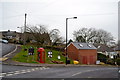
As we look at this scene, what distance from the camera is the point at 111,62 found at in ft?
168

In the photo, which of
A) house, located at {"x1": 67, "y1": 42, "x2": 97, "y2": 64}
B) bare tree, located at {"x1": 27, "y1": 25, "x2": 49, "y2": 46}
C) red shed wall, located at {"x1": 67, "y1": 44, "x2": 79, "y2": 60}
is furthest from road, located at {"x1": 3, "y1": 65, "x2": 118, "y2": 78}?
bare tree, located at {"x1": 27, "y1": 25, "x2": 49, "y2": 46}

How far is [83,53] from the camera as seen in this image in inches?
1886

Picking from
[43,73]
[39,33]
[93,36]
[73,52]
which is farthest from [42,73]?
[93,36]

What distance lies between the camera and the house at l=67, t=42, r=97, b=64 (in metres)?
47.5

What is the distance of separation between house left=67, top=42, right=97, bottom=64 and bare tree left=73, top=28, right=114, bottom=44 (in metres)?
26.0

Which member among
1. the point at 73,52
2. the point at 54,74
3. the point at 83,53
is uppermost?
the point at 73,52

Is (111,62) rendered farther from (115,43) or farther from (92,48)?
(115,43)

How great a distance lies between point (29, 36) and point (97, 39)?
2585 centimetres

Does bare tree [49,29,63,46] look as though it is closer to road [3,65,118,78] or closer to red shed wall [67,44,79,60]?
red shed wall [67,44,79,60]

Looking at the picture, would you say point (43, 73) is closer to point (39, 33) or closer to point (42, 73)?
point (42, 73)

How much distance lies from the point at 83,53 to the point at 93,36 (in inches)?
1233

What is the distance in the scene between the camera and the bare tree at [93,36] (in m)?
77.2

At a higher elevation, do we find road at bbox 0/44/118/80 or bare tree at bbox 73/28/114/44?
bare tree at bbox 73/28/114/44

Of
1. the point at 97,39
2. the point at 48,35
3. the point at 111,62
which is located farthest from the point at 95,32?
the point at 111,62
